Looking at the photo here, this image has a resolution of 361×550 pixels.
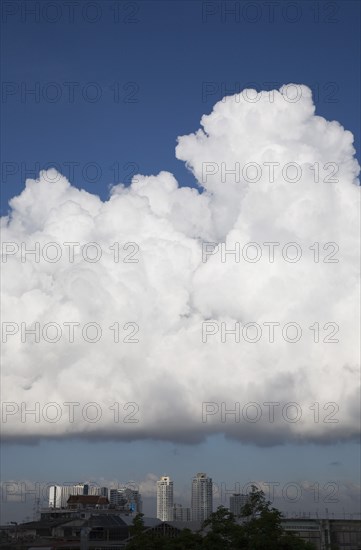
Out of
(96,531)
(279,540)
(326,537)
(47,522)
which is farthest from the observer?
(47,522)

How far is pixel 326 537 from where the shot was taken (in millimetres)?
157125

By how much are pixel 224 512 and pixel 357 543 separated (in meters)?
93.3

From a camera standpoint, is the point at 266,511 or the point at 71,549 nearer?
the point at 266,511

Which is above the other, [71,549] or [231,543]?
[231,543]

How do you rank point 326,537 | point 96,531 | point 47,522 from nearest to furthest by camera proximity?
point 96,531, point 326,537, point 47,522

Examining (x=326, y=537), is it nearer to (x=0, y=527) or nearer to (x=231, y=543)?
(x=0, y=527)

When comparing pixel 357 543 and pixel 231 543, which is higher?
pixel 231 543

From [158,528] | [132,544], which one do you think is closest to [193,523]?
[158,528]

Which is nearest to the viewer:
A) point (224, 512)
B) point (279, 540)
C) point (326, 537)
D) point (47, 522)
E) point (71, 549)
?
point (279, 540)

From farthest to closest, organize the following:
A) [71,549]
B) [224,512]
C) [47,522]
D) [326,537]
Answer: [47,522], [326,537], [71,549], [224,512]

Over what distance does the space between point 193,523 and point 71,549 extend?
97.9 ft

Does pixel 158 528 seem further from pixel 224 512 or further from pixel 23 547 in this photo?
pixel 224 512

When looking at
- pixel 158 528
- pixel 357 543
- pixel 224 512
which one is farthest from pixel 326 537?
pixel 224 512

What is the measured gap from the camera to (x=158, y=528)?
442ft
